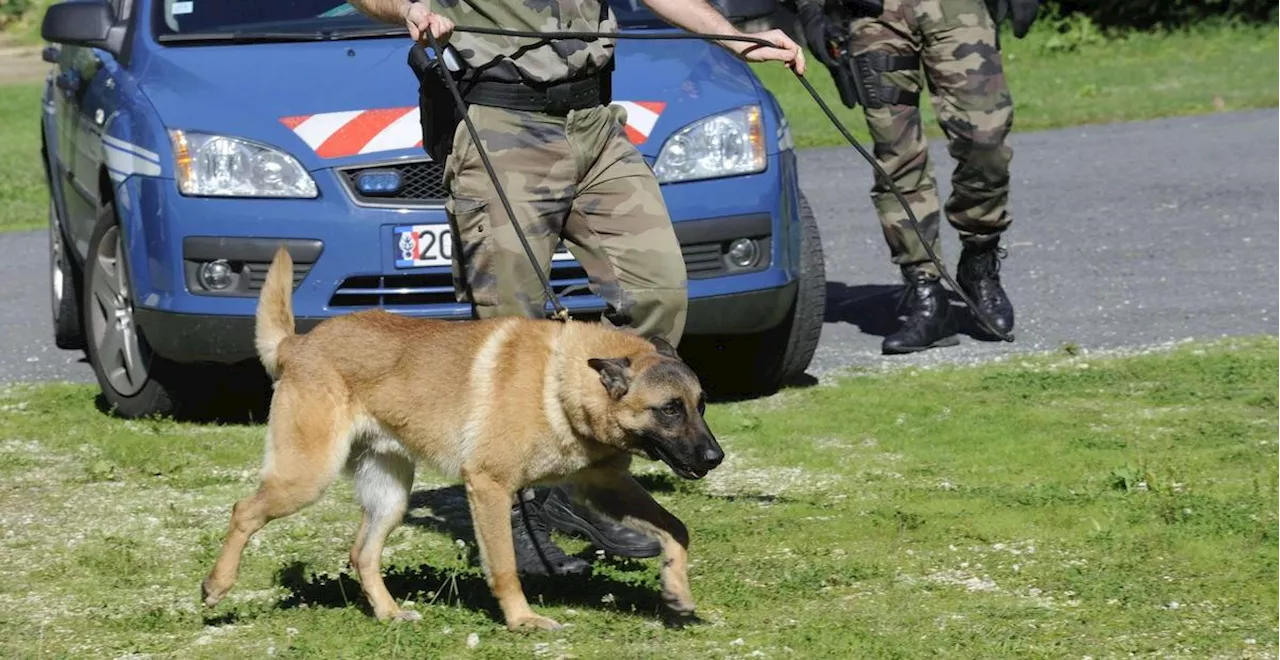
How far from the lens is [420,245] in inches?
261

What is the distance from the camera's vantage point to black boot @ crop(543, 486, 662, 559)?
505 cm

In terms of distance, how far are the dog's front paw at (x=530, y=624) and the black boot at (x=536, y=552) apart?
47cm

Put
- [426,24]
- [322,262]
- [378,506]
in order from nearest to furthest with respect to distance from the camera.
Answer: [426,24] < [378,506] < [322,262]

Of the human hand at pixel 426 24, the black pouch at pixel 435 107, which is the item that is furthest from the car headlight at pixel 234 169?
the human hand at pixel 426 24

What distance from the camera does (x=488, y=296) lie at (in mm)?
5113

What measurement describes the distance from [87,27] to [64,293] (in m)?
1.67

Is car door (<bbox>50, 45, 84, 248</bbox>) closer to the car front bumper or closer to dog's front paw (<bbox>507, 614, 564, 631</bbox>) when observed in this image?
the car front bumper

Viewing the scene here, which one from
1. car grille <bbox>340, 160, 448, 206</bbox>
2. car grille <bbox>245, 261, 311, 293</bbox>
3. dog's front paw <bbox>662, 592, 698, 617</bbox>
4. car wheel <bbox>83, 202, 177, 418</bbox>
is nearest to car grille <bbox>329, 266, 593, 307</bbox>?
car grille <bbox>245, 261, 311, 293</bbox>

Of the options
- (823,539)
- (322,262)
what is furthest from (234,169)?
(823,539)

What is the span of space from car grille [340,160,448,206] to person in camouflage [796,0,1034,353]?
1.96 m

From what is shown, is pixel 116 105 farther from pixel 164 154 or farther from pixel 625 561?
pixel 625 561

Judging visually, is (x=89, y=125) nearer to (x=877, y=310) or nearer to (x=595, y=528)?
(x=595, y=528)

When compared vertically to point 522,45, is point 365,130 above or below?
below

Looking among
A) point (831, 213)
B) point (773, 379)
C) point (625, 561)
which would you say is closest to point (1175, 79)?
point (831, 213)
